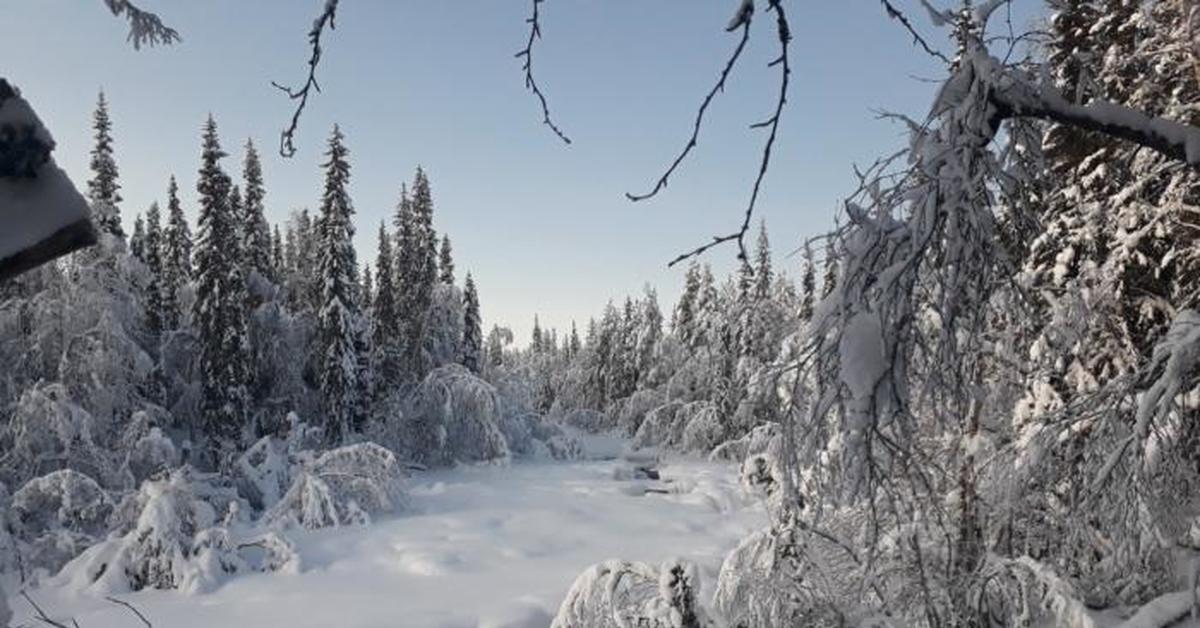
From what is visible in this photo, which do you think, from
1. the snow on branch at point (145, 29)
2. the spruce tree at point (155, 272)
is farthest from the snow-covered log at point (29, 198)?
the spruce tree at point (155, 272)

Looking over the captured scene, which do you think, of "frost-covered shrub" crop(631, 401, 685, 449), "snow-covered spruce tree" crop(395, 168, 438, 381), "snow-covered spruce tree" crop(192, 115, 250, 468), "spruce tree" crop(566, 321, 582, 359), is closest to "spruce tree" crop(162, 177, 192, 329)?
"snow-covered spruce tree" crop(192, 115, 250, 468)

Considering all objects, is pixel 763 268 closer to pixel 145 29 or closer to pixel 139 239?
pixel 139 239

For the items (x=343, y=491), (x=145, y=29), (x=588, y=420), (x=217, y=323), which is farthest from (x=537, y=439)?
(x=145, y=29)

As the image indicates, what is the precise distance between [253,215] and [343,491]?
1491 centimetres

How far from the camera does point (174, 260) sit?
29547mm

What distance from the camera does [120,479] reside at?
16.5 metres

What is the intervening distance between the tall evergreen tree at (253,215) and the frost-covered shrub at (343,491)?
39.6 ft

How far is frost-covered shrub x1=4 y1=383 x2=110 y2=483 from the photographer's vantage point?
50.6 ft

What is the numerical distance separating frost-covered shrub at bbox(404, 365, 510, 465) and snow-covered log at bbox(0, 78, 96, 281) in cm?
2364

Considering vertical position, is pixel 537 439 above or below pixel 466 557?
above

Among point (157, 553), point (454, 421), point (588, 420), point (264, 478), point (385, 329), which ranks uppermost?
point (385, 329)

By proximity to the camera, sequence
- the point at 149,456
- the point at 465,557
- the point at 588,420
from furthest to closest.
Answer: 1. the point at 588,420
2. the point at 149,456
3. the point at 465,557

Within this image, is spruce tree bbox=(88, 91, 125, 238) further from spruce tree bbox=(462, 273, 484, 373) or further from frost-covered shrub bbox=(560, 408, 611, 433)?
frost-covered shrub bbox=(560, 408, 611, 433)

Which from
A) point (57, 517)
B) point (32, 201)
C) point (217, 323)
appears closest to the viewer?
point (32, 201)
